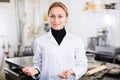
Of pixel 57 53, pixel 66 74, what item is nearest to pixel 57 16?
pixel 57 53

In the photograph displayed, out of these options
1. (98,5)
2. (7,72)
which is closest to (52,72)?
(7,72)

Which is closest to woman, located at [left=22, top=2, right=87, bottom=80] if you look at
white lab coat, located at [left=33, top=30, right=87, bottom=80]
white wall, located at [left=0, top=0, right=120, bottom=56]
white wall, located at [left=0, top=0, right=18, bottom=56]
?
white lab coat, located at [left=33, top=30, right=87, bottom=80]

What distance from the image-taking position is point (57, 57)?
1.40 m

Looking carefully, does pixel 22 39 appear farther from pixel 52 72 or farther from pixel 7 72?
pixel 52 72

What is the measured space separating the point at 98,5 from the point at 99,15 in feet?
0.90

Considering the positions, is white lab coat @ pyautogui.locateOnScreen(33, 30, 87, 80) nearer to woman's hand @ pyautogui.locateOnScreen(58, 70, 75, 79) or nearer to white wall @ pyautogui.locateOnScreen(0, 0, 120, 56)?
woman's hand @ pyautogui.locateOnScreen(58, 70, 75, 79)

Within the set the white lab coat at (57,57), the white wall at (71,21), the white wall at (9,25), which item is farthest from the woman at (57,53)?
the white wall at (9,25)

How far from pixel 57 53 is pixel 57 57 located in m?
0.03

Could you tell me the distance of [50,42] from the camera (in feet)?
4.68

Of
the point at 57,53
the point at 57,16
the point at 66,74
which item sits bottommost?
the point at 66,74

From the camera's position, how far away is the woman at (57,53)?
1.39 m

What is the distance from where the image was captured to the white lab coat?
141 centimetres

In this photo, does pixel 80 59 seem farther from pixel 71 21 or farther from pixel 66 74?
pixel 71 21

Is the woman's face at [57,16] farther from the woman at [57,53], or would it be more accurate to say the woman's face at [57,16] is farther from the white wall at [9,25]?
the white wall at [9,25]
